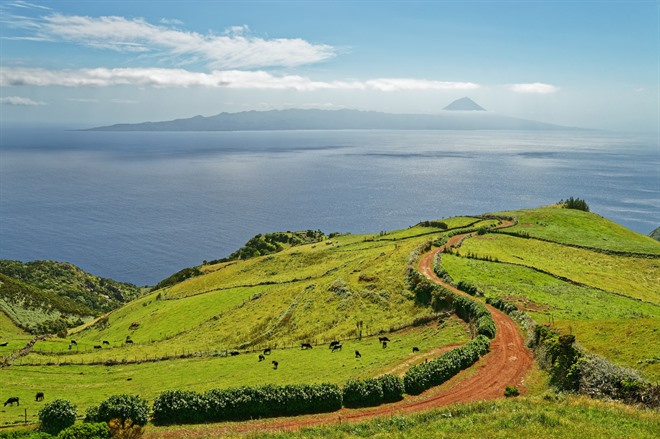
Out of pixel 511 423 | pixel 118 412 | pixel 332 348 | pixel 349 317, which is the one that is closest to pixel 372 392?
pixel 511 423

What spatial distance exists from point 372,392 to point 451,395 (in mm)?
6634

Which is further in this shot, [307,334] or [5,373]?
→ [307,334]

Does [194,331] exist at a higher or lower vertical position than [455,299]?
lower

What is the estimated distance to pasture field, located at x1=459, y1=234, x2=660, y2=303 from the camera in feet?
240

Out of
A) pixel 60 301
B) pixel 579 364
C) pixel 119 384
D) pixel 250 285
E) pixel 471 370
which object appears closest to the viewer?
pixel 579 364

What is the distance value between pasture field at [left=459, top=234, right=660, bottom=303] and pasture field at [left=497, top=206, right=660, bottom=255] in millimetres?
7165

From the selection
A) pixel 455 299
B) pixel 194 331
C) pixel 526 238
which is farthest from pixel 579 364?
pixel 526 238

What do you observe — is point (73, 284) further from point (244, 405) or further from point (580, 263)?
point (580, 263)

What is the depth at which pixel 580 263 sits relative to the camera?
8725 centimetres

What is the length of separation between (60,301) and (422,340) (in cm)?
13595

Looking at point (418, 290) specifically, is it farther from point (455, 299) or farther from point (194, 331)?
point (194, 331)

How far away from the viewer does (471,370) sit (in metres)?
41.6

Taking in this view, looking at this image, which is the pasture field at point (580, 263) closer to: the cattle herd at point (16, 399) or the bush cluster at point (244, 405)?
the bush cluster at point (244, 405)

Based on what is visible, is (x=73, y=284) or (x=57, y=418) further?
(x=73, y=284)
